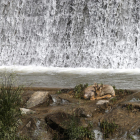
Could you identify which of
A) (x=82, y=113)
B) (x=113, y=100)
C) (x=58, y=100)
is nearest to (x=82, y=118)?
(x=82, y=113)

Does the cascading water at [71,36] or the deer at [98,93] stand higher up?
the cascading water at [71,36]

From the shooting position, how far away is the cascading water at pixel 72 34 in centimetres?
1456

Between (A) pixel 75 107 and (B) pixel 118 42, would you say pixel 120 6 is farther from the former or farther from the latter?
(A) pixel 75 107

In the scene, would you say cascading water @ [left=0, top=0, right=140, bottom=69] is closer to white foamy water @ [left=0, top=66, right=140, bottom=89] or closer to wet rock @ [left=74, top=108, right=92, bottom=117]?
white foamy water @ [left=0, top=66, right=140, bottom=89]

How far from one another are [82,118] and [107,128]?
554mm

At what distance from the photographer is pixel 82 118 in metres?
4.20

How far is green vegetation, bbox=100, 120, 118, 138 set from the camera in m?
3.78

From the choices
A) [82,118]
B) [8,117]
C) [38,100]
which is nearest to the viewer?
[8,117]

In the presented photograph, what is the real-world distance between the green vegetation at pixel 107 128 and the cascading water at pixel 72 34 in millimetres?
10507

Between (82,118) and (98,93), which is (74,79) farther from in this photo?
(82,118)

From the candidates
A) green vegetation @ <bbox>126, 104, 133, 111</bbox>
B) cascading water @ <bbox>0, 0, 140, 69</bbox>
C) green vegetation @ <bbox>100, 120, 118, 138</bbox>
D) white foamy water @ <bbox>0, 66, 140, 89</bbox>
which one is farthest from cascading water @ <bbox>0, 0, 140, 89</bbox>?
green vegetation @ <bbox>100, 120, 118, 138</bbox>

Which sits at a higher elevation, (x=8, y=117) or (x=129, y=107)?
(x=8, y=117)

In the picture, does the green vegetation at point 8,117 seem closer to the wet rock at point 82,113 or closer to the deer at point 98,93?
the wet rock at point 82,113

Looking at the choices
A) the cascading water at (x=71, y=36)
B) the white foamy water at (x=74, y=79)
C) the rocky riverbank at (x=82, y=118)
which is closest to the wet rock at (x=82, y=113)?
the rocky riverbank at (x=82, y=118)
